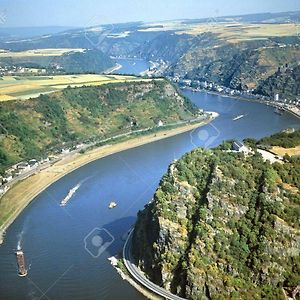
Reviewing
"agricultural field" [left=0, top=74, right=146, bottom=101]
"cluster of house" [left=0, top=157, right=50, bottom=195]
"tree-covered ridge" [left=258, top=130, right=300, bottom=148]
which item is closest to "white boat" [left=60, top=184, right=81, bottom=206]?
"cluster of house" [left=0, top=157, right=50, bottom=195]

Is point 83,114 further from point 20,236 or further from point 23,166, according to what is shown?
point 20,236

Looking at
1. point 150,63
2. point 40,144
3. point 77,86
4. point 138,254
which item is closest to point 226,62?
point 150,63

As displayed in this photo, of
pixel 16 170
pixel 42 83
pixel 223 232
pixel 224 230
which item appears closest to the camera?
pixel 223 232

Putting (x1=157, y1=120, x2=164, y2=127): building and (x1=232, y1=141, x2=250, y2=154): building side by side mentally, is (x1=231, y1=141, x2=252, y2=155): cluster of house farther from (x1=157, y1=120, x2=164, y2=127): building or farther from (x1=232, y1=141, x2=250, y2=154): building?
(x1=157, y1=120, x2=164, y2=127): building

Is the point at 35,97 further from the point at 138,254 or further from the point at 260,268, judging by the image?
the point at 260,268

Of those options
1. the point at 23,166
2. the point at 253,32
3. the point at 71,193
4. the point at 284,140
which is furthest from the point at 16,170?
the point at 253,32
